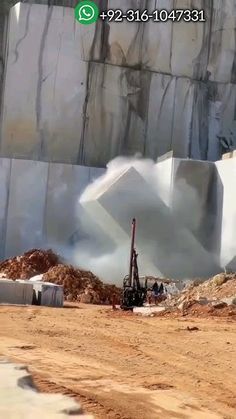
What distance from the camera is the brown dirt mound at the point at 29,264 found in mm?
21141

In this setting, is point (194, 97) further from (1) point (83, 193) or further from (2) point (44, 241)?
(2) point (44, 241)

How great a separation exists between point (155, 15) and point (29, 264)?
14237mm

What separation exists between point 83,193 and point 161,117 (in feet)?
21.8

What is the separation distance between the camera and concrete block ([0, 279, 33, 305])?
16.1 m

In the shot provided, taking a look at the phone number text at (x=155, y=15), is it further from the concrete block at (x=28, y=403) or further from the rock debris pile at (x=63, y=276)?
the concrete block at (x=28, y=403)

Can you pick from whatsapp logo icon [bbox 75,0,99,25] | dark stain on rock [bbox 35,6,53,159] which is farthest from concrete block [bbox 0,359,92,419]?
whatsapp logo icon [bbox 75,0,99,25]

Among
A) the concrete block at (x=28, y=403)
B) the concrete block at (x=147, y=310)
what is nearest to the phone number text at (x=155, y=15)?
the concrete block at (x=147, y=310)

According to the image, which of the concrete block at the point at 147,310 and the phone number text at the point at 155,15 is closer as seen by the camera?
the concrete block at the point at 147,310

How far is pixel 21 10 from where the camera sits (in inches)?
1091

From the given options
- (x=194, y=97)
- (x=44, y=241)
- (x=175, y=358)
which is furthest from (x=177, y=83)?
(x=175, y=358)

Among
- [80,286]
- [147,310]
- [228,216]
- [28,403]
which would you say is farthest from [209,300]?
[28,403]

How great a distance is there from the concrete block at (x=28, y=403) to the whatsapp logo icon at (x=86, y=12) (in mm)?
25321

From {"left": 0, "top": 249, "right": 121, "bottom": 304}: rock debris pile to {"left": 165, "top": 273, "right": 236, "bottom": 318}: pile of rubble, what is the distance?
3094 mm

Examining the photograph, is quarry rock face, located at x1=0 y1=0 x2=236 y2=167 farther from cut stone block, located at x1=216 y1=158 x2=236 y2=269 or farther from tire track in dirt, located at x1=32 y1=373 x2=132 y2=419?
tire track in dirt, located at x1=32 y1=373 x2=132 y2=419
